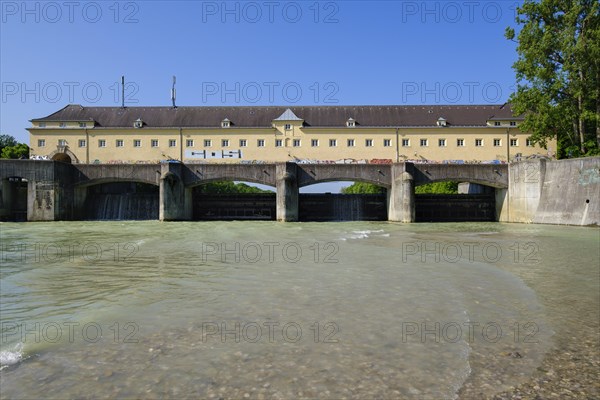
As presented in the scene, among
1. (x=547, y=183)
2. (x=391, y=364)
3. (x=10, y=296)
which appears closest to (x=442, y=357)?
(x=391, y=364)

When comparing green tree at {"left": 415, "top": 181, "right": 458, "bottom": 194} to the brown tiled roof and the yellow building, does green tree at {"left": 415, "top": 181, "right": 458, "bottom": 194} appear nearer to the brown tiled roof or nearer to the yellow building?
the yellow building

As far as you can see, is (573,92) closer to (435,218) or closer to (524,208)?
(524,208)

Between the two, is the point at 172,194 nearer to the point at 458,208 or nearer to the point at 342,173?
the point at 342,173

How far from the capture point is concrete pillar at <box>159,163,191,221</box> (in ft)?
119

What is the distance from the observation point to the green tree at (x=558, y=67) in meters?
34.2

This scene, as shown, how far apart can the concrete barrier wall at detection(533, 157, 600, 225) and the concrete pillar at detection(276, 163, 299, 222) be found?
65.1ft

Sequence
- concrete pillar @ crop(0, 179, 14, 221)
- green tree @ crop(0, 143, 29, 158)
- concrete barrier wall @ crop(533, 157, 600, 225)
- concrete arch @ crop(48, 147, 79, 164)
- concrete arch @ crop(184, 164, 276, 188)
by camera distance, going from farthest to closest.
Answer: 1. green tree @ crop(0, 143, 29, 158)
2. concrete arch @ crop(48, 147, 79, 164)
3. concrete arch @ crop(184, 164, 276, 188)
4. concrete pillar @ crop(0, 179, 14, 221)
5. concrete barrier wall @ crop(533, 157, 600, 225)

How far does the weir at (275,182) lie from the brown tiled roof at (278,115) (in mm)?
17933

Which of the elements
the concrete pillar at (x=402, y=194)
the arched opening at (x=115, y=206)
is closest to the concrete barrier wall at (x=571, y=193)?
the concrete pillar at (x=402, y=194)

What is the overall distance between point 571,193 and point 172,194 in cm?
3192

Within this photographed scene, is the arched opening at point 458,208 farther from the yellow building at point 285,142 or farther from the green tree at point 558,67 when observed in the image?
the yellow building at point 285,142

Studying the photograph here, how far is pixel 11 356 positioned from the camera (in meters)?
4.66

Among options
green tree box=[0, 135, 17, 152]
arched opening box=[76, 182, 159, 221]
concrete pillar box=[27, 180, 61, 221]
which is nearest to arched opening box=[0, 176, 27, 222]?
concrete pillar box=[27, 180, 61, 221]

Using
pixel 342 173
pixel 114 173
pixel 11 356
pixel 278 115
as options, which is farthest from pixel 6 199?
pixel 11 356
